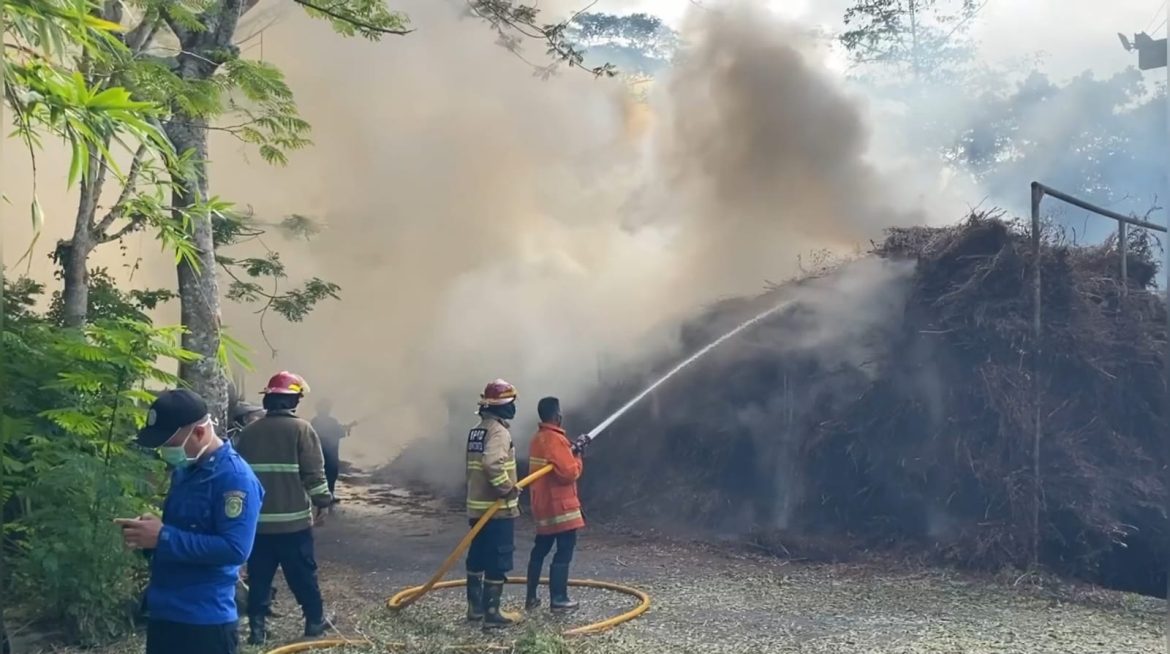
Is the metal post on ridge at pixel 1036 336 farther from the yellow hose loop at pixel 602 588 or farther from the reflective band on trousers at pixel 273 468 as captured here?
the reflective band on trousers at pixel 273 468

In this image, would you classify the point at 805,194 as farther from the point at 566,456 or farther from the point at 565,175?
the point at 566,456

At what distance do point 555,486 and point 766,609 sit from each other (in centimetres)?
194

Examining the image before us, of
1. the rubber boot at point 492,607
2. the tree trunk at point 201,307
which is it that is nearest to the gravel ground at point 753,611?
the rubber boot at point 492,607

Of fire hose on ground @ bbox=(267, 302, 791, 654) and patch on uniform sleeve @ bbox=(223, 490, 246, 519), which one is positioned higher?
patch on uniform sleeve @ bbox=(223, 490, 246, 519)

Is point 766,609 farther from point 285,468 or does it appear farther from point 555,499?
point 285,468

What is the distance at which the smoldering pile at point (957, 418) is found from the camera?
8203mm

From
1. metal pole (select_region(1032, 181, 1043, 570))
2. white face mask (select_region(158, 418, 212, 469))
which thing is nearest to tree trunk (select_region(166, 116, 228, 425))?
white face mask (select_region(158, 418, 212, 469))

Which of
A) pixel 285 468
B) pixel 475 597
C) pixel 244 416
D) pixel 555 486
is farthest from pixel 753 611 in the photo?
pixel 244 416

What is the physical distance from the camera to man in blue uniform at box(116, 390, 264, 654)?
3.28 meters

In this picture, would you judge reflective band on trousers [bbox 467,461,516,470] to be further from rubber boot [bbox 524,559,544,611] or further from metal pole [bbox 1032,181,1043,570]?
metal pole [bbox 1032,181,1043,570]

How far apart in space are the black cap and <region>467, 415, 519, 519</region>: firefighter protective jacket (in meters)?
3.27

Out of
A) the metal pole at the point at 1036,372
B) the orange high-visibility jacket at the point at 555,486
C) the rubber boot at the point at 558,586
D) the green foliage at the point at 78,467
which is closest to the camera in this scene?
the green foliage at the point at 78,467

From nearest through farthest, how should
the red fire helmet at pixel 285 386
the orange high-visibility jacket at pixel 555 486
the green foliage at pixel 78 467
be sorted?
the green foliage at pixel 78 467
the red fire helmet at pixel 285 386
the orange high-visibility jacket at pixel 555 486

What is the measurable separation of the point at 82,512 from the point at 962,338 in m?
7.67
